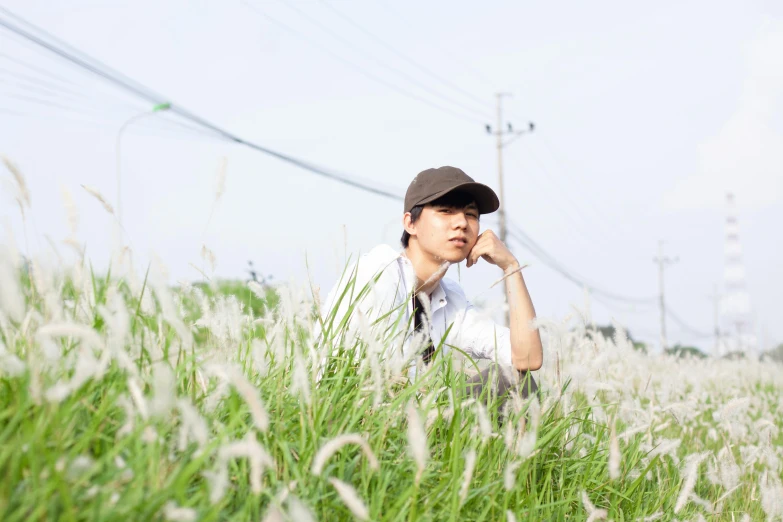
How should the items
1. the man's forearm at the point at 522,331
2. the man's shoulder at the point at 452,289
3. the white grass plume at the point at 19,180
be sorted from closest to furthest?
the white grass plume at the point at 19,180, the man's forearm at the point at 522,331, the man's shoulder at the point at 452,289

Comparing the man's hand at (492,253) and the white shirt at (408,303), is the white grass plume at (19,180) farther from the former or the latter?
the man's hand at (492,253)

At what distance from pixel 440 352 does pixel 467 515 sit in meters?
0.88

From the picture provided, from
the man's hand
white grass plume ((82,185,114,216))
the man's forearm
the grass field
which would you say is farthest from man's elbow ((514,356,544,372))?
white grass plume ((82,185,114,216))

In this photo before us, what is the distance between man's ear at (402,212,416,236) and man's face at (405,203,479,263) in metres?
0.07

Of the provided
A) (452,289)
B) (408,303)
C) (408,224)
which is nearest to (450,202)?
(408,224)

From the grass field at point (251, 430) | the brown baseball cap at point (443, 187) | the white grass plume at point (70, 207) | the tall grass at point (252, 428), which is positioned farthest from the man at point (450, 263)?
the white grass plume at point (70, 207)

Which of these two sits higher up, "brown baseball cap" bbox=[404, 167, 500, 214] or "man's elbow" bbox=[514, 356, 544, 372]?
"brown baseball cap" bbox=[404, 167, 500, 214]

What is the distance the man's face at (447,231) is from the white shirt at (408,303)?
9.5 inches

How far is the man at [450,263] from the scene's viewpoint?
367 centimetres

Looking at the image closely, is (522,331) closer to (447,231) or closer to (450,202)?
(447,231)

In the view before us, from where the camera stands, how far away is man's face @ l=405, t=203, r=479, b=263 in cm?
395

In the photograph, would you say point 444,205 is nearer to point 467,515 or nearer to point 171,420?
point 467,515

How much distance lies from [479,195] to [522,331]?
0.91 m

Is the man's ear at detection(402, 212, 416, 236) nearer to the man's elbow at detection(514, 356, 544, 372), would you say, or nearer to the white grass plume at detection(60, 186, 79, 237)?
the man's elbow at detection(514, 356, 544, 372)
